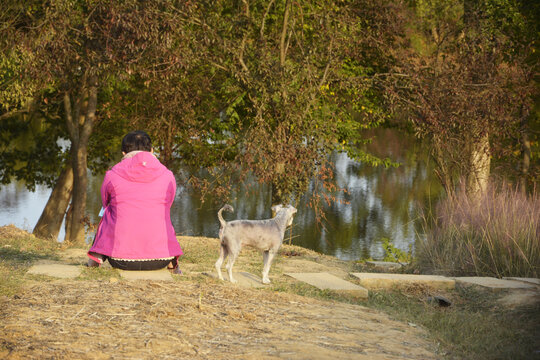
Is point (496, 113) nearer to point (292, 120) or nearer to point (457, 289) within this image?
point (292, 120)

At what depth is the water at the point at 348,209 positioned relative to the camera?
2295 centimetres

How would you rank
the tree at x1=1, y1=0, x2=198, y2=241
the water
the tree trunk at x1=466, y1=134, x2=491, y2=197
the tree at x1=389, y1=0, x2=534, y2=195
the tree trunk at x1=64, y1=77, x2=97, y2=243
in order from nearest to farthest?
the tree at x1=1, y1=0, x2=198, y2=241, the tree at x1=389, y1=0, x2=534, y2=195, the tree trunk at x1=466, y1=134, x2=491, y2=197, the tree trunk at x1=64, y1=77, x2=97, y2=243, the water

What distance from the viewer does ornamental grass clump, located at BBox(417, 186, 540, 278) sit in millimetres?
8789

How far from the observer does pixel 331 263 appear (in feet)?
33.4

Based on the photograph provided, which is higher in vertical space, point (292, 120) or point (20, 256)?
point (292, 120)

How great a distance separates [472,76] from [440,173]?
2.66m

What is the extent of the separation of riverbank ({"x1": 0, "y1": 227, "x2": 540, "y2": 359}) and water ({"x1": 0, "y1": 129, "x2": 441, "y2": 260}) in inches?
435

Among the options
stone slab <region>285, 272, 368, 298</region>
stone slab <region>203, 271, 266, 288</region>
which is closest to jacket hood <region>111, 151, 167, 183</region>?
stone slab <region>203, 271, 266, 288</region>

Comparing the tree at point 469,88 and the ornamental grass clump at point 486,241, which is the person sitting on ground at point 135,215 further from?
the tree at point 469,88

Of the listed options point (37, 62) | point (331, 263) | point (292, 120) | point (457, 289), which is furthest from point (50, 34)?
point (457, 289)

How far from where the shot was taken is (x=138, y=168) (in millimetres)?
6625

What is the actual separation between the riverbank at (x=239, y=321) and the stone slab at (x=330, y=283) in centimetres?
10

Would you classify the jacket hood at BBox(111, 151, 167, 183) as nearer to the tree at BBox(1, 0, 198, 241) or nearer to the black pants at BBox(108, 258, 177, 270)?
the black pants at BBox(108, 258, 177, 270)

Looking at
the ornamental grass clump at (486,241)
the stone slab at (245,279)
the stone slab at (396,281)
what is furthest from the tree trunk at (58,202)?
the stone slab at (396,281)
